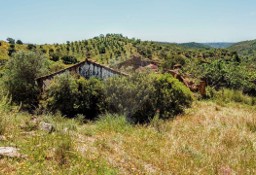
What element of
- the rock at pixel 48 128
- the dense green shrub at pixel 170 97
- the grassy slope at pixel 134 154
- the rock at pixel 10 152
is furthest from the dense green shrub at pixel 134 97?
the rock at pixel 10 152

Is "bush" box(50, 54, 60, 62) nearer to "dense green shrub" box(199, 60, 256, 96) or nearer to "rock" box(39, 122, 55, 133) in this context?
"dense green shrub" box(199, 60, 256, 96)

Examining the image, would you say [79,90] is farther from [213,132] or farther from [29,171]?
[29,171]

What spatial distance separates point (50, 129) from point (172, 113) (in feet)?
26.1

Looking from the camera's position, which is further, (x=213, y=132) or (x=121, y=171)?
(x=213, y=132)

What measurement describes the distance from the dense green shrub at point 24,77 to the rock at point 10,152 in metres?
13.5

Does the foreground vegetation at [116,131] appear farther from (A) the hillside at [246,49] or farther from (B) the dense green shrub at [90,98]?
(A) the hillside at [246,49]

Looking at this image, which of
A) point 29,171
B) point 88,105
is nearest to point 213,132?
point 29,171

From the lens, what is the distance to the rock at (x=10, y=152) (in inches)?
223

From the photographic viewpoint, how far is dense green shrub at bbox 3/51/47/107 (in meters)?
19.3

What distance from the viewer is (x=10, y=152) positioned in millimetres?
5797

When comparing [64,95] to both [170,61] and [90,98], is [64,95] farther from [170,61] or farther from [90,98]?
[170,61]

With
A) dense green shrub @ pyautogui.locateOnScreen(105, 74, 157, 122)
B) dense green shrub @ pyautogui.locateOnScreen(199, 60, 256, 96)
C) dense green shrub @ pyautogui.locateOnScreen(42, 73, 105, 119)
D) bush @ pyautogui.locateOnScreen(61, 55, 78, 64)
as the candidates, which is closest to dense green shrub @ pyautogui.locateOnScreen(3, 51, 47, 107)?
dense green shrub @ pyautogui.locateOnScreen(42, 73, 105, 119)

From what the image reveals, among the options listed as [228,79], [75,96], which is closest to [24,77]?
[75,96]

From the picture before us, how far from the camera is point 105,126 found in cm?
973
